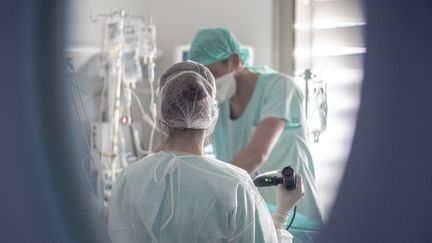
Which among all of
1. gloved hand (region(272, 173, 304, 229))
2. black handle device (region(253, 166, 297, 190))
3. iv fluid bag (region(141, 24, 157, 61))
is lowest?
gloved hand (region(272, 173, 304, 229))

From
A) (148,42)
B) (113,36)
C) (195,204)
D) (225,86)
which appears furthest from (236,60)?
(113,36)

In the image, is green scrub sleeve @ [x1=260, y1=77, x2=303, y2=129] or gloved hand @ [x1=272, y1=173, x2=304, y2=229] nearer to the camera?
gloved hand @ [x1=272, y1=173, x2=304, y2=229]

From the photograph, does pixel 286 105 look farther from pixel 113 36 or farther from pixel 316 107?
pixel 113 36

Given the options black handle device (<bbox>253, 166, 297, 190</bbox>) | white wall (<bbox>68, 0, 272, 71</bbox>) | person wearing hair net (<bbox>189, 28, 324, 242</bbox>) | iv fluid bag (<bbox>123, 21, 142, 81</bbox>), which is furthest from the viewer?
iv fluid bag (<bbox>123, 21, 142, 81</bbox>)

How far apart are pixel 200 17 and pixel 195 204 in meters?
1.11

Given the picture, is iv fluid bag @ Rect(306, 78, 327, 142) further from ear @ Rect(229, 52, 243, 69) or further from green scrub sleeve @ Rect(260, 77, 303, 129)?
ear @ Rect(229, 52, 243, 69)

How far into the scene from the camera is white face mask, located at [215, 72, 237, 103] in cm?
168

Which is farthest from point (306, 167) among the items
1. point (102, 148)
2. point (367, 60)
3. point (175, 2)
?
point (102, 148)

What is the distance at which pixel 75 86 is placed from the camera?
1.20 meters

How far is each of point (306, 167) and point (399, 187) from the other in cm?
37

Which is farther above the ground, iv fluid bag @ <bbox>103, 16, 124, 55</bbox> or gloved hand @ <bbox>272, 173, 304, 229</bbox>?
iv fluid bag @ <bbox>103, 16, 124, 55</bbox>

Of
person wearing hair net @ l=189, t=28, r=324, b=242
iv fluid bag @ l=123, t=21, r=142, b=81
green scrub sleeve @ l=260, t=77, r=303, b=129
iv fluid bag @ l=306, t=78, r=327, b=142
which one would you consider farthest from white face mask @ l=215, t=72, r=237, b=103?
iv fluid bag @ l=123, t=21, r=142, b=81

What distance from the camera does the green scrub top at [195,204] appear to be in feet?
3.53

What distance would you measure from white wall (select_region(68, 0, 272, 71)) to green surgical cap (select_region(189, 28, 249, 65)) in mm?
135
